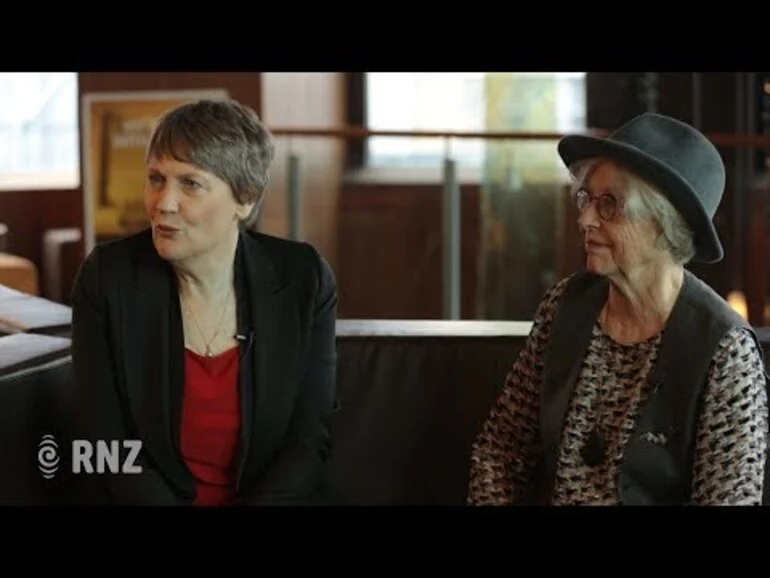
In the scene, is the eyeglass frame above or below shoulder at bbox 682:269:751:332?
above

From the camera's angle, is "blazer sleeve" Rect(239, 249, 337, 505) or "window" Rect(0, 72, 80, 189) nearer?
"blazer sleeve" Rect(239, 249, 337, 505)

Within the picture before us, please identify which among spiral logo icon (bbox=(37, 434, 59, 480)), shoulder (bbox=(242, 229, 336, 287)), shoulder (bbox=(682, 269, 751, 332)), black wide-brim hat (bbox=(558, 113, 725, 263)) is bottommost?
spiral logo icon (bbox=(37, 434, 59, 480))

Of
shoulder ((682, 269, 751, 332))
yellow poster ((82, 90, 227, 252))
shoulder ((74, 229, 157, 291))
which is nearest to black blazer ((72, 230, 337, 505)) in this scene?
shoulder ((74, 229, 157, 291))

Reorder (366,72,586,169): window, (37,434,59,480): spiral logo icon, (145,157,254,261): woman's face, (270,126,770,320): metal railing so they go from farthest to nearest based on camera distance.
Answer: (270,126,770,320): metal railing, (366,72,586,169): window, (37,434,59,480): spiral logo icon, (145,157,254,261): woman's face

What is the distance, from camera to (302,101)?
2.89 metres

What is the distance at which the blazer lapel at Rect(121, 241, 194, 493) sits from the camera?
6.49ft

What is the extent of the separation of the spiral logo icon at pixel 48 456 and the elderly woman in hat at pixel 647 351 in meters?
0.65

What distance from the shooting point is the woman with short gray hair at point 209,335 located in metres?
1.96

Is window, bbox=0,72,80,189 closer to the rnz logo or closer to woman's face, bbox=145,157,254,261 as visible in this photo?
woman's face, bbox=145,157,254,261

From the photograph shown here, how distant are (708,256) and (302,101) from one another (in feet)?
3.86

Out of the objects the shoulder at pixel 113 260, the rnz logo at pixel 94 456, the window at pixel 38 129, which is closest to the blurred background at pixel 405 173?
the window at pixel 38 129

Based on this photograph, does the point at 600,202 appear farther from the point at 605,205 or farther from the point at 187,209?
the point at 187,209

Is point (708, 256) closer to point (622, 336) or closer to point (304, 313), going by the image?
point (622, 336)

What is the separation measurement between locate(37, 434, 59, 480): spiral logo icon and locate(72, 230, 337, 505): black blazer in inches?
1.9
